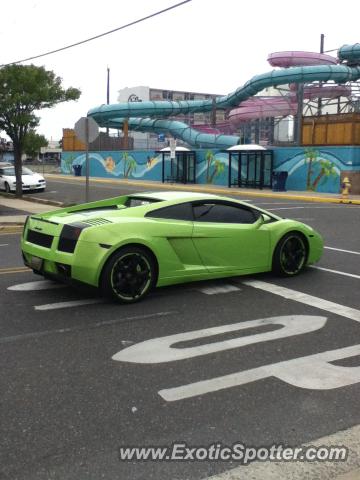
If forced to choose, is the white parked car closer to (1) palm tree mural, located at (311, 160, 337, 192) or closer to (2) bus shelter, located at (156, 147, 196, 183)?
(2) bus shelter, located at (156, 147, 196, 183)

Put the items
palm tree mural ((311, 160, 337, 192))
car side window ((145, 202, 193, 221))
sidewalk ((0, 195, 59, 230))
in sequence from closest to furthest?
car side window ((145, 202, 193, 221)) → sidewalk ((0, 195, 59, 230)) → palm tree mural ((311, 160, 337, 192))

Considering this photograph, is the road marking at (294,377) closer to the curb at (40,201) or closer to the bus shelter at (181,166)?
the curb at (40,201)

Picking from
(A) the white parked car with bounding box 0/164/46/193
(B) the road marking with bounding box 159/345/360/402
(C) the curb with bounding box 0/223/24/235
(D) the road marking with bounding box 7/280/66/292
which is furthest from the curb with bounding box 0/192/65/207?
(B) the road marking with bounding box 159/345/360/402

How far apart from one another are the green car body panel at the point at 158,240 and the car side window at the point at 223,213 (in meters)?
0.06

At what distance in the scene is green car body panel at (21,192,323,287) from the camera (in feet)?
19.5

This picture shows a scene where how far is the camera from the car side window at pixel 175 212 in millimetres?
6676

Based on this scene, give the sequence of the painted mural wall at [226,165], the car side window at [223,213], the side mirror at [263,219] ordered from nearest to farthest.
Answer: the car side window at [223,213]
the side mirror at [263,219]
the painted mural wall at [226,165]

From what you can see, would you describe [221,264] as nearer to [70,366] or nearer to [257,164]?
[70,366]

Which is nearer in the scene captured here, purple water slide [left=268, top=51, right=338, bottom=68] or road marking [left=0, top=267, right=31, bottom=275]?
road marking [left=0, top=267, right=31, bottom=275]

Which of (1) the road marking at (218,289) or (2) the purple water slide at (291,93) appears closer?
(1) the road marking at (218,289)

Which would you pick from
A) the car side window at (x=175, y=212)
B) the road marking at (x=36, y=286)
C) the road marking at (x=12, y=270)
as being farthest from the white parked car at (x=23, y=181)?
the car side window at (x=175, y=212)

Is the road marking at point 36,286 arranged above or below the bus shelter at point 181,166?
below

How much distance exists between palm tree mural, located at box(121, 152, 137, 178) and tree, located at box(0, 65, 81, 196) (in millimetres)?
23826

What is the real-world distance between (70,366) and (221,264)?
3.07m
